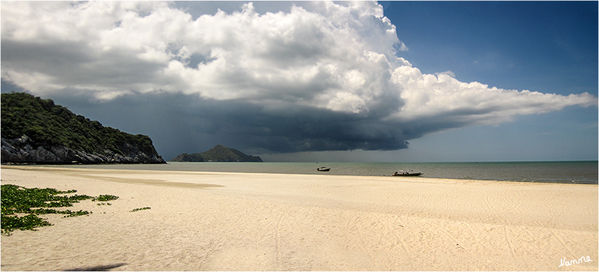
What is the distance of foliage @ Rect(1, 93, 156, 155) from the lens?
11288 centimetres

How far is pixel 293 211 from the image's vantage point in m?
16.4

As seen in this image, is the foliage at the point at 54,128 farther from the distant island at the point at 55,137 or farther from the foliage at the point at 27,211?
the foliage at the point at 27,211

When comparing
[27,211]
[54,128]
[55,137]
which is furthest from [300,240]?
[54,128]

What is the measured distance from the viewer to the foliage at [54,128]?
113 m

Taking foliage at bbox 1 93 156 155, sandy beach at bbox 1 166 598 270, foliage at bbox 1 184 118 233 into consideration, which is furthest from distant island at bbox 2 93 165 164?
sandy beach at bbox 1 166 598 270

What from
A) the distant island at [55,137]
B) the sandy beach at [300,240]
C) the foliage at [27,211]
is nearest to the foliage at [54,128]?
the distant island at [55,137]

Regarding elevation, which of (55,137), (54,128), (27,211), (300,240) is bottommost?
(300,240)

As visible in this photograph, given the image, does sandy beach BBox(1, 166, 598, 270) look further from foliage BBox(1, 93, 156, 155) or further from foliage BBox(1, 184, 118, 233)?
foliage BBox(1, 93, 156, 155)

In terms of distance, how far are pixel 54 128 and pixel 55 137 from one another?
16196mm

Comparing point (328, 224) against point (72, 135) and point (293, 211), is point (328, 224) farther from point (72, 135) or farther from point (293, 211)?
point (72, 135)

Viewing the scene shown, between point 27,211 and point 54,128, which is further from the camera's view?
point 54,128

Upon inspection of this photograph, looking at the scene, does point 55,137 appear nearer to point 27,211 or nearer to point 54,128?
point 54,128

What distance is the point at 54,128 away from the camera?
445 ft

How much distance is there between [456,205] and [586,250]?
9.51m
